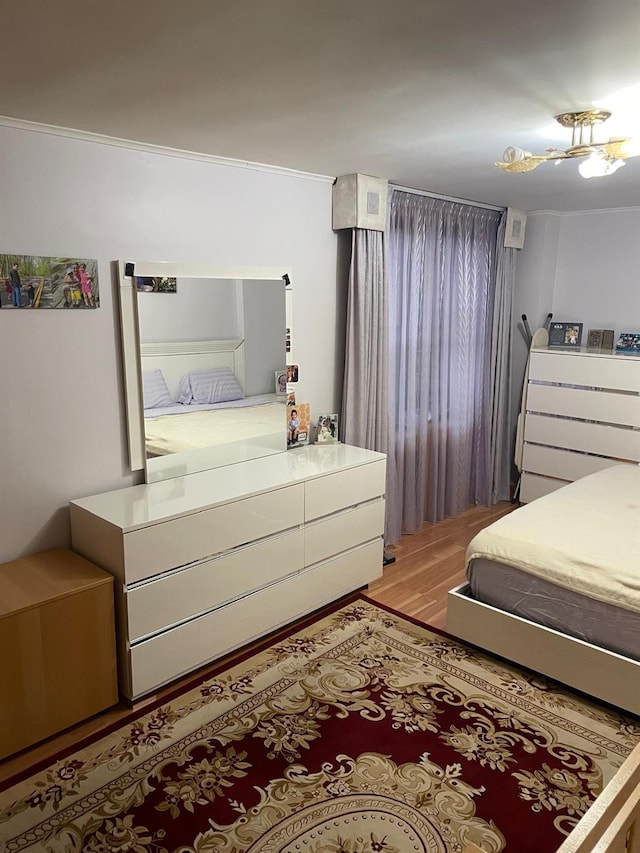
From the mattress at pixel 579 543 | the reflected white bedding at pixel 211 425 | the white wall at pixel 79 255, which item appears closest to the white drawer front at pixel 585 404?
the mattress at pixel 579 543

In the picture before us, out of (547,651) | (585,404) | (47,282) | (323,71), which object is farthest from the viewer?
(585,404)

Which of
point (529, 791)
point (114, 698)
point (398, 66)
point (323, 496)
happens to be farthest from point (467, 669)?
point (398, 66)

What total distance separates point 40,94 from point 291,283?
1.71 m

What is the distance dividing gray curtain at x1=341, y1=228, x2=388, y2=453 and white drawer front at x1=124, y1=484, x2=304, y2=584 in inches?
35.7

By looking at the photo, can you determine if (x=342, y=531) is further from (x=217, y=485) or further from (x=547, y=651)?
(x=547, y=651)

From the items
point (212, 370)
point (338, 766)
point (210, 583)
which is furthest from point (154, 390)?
point (338, 766)

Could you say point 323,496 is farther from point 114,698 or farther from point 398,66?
point 398,66

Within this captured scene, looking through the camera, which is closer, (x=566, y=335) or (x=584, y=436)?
(x=584, y=436)

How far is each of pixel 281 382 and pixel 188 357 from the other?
64 cm

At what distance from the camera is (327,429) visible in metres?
3.85

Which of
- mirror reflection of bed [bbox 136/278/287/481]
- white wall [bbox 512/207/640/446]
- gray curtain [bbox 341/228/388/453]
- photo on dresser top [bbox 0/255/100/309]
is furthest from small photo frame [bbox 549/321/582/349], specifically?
photo on dresser top [bbox 0/255/100/309]

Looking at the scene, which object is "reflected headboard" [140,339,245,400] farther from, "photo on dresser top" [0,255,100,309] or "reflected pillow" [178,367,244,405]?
"photo on dresser top" [0,255,100,309]

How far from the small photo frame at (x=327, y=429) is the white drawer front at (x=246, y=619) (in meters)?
0.67

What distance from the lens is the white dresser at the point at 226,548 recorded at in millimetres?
2609
